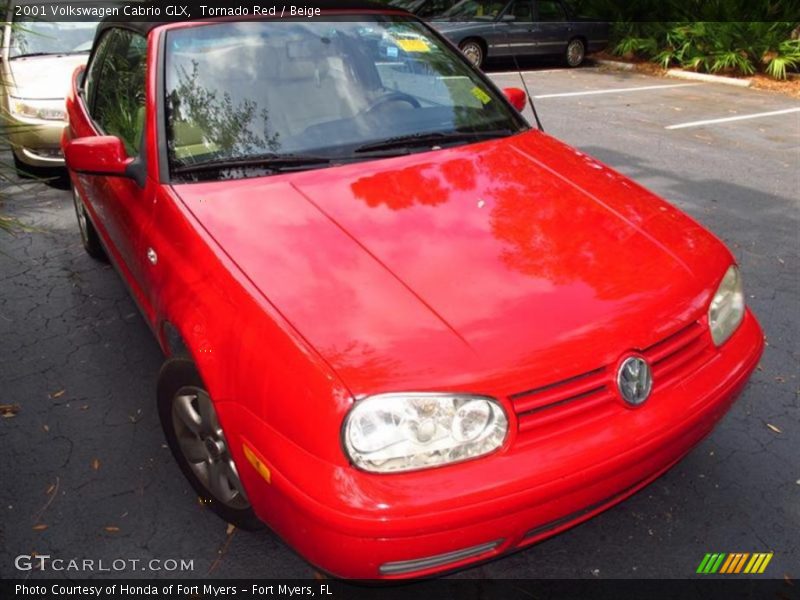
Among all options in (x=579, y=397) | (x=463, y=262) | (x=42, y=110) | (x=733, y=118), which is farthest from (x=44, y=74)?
(x=733, y=118)

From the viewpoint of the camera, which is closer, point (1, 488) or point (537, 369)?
point (537, 369)

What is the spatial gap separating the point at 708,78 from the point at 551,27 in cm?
284

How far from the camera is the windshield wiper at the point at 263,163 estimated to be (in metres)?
2.76

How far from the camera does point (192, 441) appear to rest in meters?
2.60

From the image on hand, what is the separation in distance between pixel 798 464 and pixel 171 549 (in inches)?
95.1

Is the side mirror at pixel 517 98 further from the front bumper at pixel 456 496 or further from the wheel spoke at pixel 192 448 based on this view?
the wheel spoke at pixel 192 448

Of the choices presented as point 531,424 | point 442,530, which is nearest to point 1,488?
point 442,530

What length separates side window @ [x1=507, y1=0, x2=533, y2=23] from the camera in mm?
12656

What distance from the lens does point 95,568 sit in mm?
2445

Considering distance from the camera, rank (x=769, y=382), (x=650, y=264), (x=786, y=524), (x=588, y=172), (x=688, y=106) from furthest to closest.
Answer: (x=688, y=106), (x=769, y=382), (x=588, y=172), (x=786, y=524), (x=650, y=264)

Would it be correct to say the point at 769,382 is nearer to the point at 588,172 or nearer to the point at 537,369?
the point at 588,172

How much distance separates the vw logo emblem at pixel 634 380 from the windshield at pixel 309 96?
1.36 m

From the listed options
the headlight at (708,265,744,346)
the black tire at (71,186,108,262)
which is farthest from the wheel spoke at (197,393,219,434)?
the black tire at (71,186,108,262)
